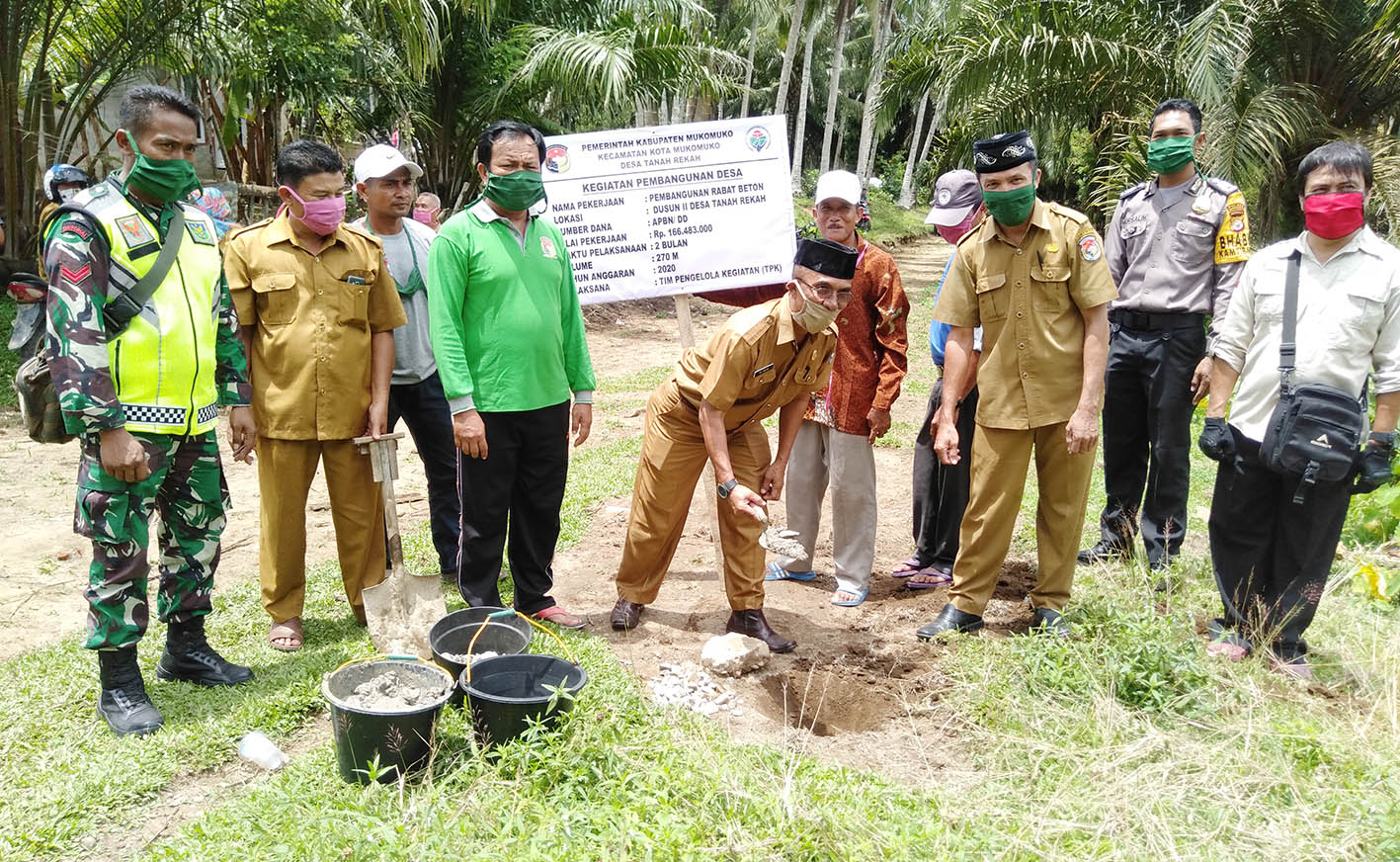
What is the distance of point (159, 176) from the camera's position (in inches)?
137

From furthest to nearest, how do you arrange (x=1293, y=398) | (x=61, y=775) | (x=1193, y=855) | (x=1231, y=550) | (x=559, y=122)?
1. (x=559, y=122)
2. (x=1231, y=550)
3. (x=1293, y=398)
4. (x=61, y=775)
5. (x=1193, y=855)

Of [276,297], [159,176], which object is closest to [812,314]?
[276,297]

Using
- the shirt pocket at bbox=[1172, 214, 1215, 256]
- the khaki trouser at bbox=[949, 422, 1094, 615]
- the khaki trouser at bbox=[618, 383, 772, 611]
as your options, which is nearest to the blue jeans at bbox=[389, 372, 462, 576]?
the khaki trouser at bbox=[618, 383, 772, 611]

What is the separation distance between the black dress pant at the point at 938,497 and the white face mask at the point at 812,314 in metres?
1.45

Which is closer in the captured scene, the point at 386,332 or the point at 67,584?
the point at 386,332

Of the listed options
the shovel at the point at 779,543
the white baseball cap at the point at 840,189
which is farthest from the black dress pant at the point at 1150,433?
the shovel at the point at 779,543

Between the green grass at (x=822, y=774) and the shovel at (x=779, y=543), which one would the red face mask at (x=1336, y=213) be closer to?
the green grass at (x=822, y=774)

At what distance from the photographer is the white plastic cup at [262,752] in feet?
11.0

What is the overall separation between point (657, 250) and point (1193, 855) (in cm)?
352

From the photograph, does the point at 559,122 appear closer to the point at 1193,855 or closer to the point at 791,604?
the point at 791,604

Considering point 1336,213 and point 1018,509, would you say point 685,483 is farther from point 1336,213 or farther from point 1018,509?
point 1336,213

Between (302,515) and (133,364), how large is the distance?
1052 millimetres

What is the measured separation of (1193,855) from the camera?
2541 millimetres

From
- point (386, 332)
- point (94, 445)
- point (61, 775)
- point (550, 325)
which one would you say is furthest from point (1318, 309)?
point (61, 775)
